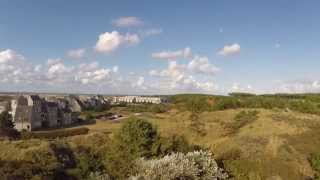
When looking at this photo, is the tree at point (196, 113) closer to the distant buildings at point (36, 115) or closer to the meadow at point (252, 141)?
the meadow at point (252, 141)

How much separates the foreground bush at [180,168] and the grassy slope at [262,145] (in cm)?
317

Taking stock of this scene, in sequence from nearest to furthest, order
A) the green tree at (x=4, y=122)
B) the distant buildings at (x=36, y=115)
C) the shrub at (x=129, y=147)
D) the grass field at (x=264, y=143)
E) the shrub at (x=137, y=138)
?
the shrub at (x=129, y=147), the shrub at (x=137, y=138), the grass field at (x=264, y=143), the green tree at (x=4, y=122), the distant buildings at (x=36, y=115)

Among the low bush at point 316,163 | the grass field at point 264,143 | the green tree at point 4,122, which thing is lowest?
the low bush at point 316,163

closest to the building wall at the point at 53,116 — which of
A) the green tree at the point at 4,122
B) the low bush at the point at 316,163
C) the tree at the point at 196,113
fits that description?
the green tree at the point at 4,122

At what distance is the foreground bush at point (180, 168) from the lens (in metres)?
18.3

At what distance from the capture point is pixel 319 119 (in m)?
61.5

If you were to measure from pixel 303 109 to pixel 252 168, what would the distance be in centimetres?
5659

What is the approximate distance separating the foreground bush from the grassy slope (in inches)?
125

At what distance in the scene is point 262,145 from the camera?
136ft

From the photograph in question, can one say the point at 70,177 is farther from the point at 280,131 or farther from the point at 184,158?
the point at 280,131

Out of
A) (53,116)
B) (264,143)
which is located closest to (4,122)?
(53,116)

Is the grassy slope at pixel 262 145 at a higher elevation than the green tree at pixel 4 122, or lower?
lower

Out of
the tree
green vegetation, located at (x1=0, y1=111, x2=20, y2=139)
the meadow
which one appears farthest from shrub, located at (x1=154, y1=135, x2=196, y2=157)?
green vegetation, located at (x1=0, y1=111, x2=20, y2=139)

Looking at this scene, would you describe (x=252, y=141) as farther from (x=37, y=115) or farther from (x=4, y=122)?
(x=37, y=115)
